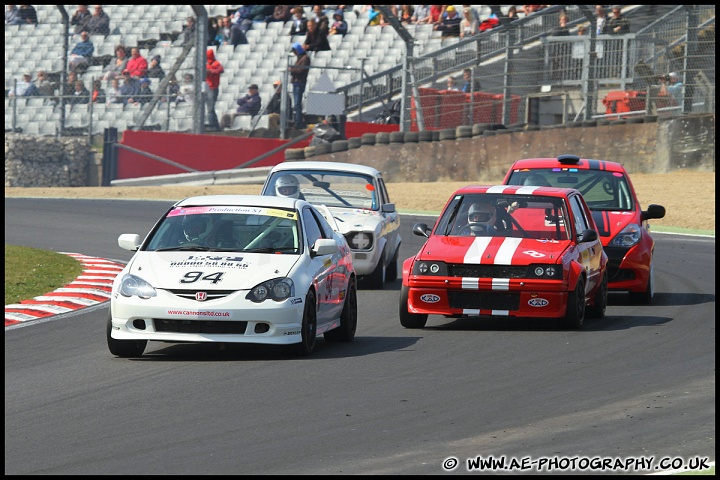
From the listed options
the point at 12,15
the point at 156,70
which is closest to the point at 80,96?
the point at 156,70

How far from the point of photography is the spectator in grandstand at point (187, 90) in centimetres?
3116

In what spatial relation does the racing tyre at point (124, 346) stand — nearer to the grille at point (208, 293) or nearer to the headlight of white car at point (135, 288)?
the headlight of white car at point (135, 288)

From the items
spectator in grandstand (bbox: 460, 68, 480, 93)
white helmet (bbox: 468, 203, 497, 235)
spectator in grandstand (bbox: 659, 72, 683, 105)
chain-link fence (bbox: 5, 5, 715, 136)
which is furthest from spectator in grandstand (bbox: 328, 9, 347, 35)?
white helmet (bbox: 468, 203, 497, 235)

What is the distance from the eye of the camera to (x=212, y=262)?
10.3 m

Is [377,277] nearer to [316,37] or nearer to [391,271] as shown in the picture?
[391,271]

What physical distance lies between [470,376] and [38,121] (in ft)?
82.1

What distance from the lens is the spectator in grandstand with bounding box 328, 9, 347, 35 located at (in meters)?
34.8

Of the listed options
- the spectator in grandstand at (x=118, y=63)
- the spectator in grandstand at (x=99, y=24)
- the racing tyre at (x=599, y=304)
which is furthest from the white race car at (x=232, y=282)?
the spectator in grandstand at (x=99, y=24)

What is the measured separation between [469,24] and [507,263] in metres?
21.1

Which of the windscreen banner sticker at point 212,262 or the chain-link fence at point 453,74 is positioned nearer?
the windscreen banner sticker at point 212,262

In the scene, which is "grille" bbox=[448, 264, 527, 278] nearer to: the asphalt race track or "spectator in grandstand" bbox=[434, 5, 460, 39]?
the asphalt race track

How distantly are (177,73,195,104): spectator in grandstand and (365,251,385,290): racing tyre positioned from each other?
16434mm

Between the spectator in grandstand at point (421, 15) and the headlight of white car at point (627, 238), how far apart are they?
20.0m

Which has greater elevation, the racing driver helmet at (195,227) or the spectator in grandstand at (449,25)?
the spectator in grandstand at (449,25)
